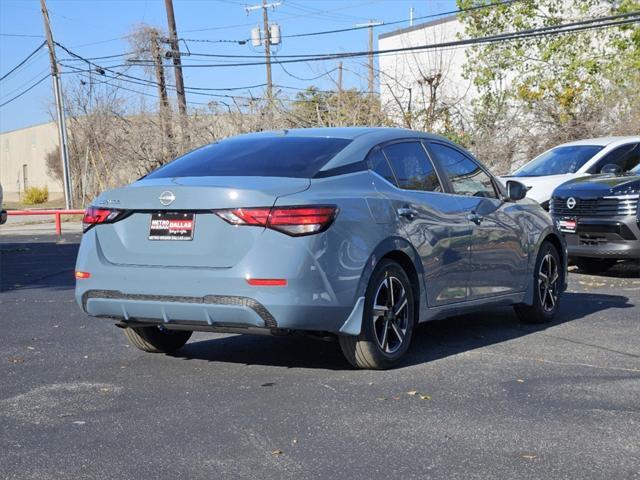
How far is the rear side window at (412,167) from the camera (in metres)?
7.21

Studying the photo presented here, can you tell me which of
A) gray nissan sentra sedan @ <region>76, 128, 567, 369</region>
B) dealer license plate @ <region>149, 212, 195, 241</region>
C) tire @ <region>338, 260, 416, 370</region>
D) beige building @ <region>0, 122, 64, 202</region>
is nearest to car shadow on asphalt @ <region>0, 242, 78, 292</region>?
gray nissan sentra sedan @ <region>76, 128, 567, 369</region>

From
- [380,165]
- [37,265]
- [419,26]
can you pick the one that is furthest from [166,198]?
[419,26]

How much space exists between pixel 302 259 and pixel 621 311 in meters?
4.71

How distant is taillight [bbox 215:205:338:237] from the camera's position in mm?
6074

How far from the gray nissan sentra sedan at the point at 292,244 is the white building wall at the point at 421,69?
19.4 meters

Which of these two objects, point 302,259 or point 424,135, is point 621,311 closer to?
point 424,135

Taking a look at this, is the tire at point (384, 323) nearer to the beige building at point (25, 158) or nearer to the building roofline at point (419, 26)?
the building roofline at point (419, 26)

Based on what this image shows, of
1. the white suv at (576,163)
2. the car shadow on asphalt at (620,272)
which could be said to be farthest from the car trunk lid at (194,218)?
the white suv at (576,163)

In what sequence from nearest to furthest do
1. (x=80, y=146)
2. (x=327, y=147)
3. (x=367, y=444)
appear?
1. (x=367, y=444)
2. (x=327, y=147)
3. (x=80, y=146)

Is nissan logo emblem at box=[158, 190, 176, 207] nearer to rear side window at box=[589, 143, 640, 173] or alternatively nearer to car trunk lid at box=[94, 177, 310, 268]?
car trunk lid at box=[94, 177, 310, 268]

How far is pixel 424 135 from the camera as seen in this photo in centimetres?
777

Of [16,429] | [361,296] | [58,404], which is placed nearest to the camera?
[16,429]

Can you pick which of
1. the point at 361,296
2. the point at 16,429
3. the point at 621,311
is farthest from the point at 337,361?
the point at 621,311

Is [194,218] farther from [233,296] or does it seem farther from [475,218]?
[475,218]
